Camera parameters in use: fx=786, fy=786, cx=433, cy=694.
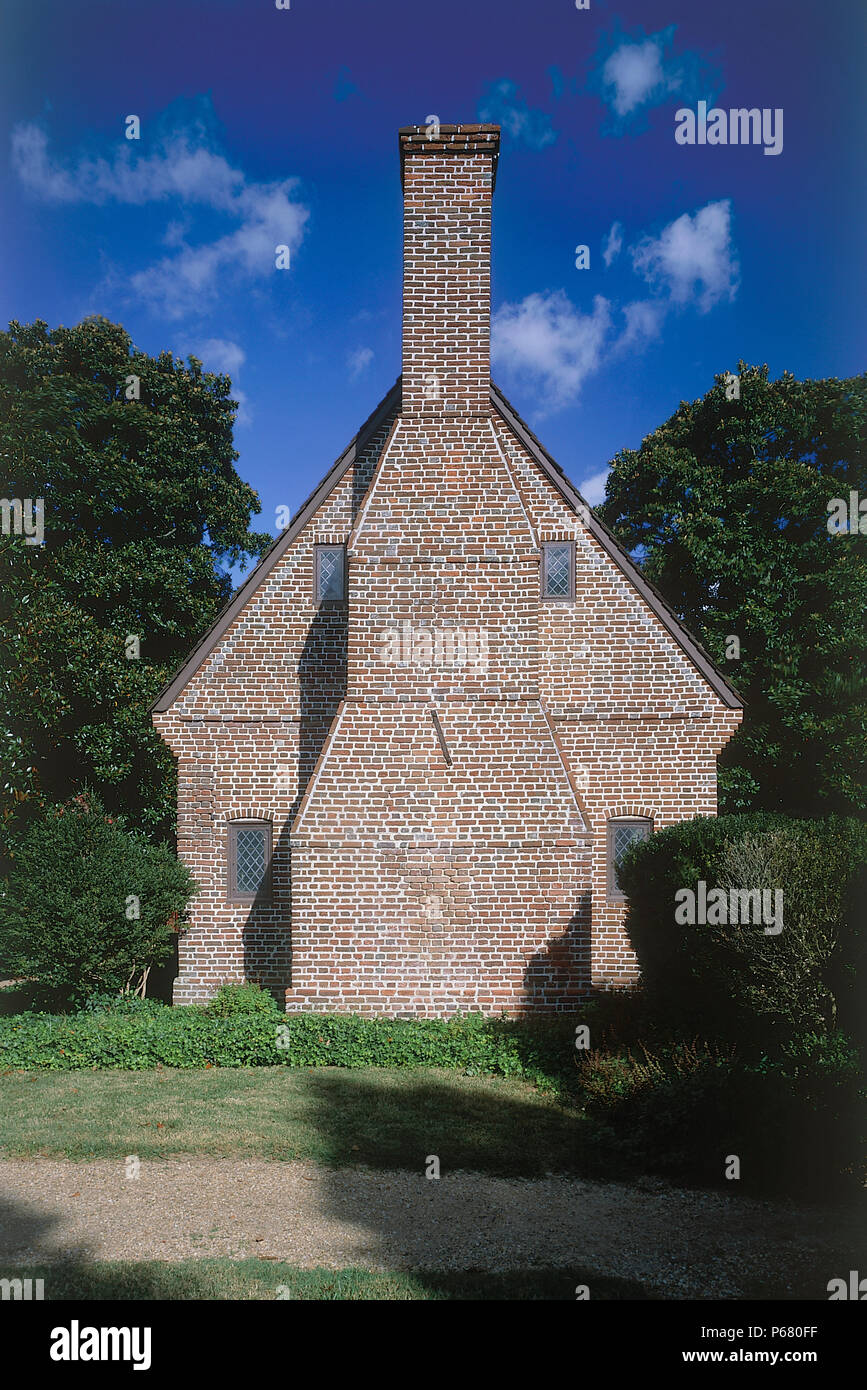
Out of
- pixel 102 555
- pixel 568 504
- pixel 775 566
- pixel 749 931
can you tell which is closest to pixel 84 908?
pixel 749 931

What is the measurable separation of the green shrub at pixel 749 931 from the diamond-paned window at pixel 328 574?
21.2ft

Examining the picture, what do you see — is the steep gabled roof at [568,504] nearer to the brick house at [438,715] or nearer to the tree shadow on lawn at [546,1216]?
the brick house at [438,715]

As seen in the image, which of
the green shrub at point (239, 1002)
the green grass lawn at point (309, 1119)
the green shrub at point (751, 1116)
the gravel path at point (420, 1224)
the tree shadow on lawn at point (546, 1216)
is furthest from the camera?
the green shrub at point (239, 1002)

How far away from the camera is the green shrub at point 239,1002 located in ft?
37.0

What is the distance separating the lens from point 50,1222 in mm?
6168

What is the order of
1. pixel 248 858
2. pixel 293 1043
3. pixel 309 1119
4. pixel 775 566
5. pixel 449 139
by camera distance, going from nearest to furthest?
pixel 309 1119 → pixel 293 1043 → pixel 449 139 → pixel 248 858 → pixel 775 566

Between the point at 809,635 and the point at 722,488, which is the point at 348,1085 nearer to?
the point at 809,635

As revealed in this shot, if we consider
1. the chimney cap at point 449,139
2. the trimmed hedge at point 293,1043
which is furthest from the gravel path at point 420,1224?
the chimney cap at point 449,139

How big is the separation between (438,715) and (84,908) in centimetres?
592

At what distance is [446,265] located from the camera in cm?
1223

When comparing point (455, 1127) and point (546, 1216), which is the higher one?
point (546, 1216)

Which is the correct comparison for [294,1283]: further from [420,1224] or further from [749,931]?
[749,931]
